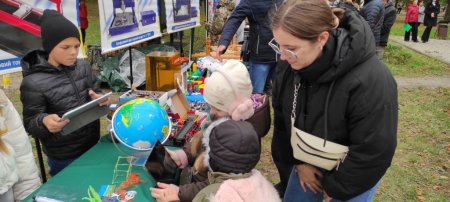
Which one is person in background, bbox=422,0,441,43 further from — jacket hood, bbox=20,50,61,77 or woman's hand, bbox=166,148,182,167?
jacket hood, bbox=20,50,61,77

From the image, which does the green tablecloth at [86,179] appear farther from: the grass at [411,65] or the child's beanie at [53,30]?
the grass at [411,65]

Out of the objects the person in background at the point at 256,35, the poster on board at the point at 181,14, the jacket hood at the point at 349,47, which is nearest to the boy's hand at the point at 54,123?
the jacket hood at the point at 349,47

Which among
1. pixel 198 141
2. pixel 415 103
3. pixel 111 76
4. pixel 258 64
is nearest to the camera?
pixel 198 141

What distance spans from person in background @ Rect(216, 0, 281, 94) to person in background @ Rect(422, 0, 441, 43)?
11615 mm

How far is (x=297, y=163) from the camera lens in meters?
1.81

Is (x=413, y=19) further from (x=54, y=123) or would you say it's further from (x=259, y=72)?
(x=54, y=123)

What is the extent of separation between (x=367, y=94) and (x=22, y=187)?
1953 millimetres

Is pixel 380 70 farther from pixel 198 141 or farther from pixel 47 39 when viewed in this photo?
pixel 47 39

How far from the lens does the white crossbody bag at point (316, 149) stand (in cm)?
147

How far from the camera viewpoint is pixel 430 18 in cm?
1332

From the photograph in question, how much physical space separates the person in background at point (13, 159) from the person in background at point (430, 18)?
14537 mm

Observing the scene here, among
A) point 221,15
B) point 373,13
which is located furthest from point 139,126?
point 221,15

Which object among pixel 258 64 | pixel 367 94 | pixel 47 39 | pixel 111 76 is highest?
pixel 47 39

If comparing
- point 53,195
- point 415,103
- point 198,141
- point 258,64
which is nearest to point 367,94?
point 198,141
